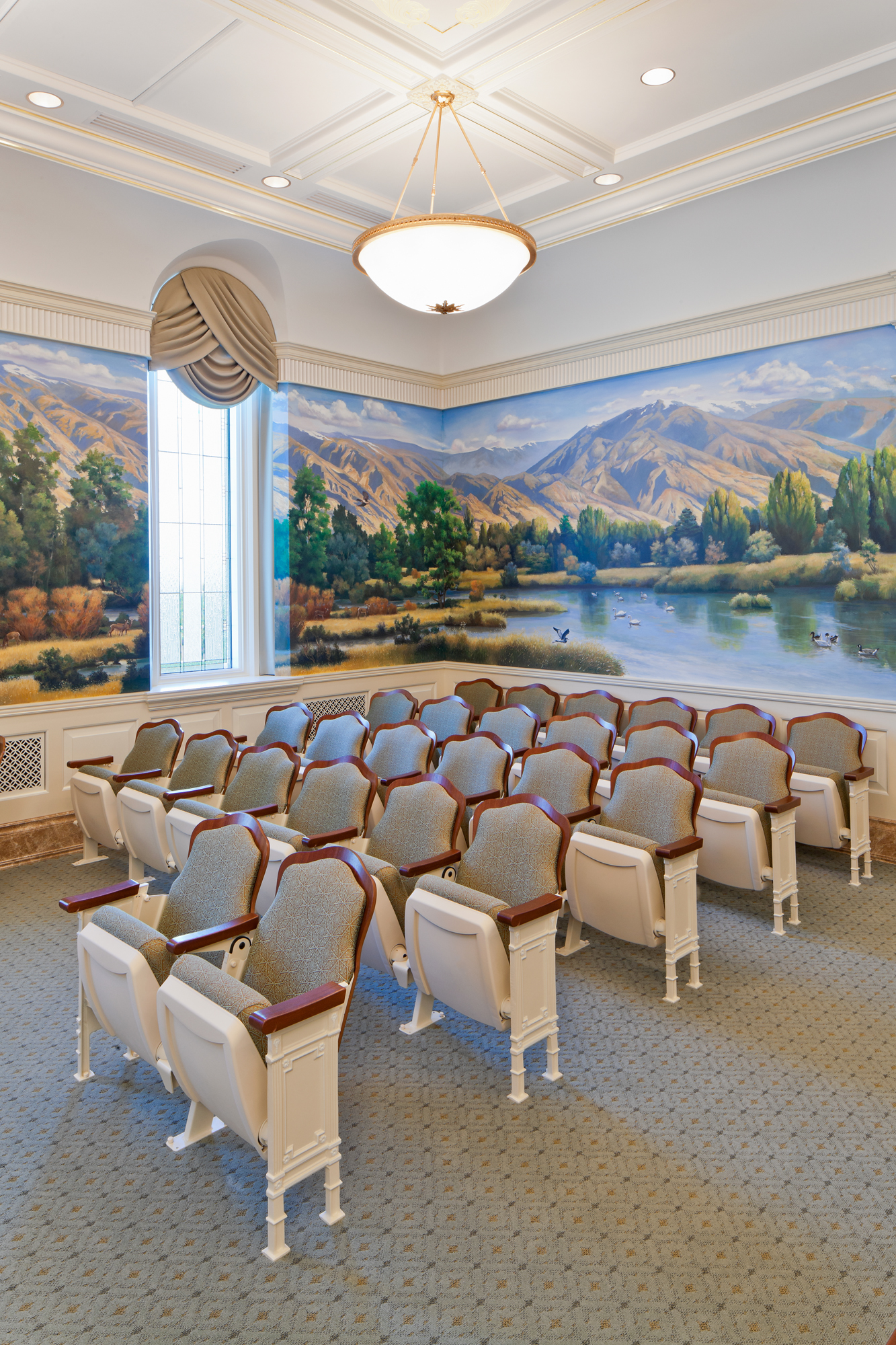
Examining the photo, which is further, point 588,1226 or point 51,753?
point 51,753

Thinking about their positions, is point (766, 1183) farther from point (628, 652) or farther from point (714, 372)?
point (714, 372)

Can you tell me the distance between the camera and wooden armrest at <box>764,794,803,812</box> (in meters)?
4.84

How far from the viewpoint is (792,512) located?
6789 millimetres

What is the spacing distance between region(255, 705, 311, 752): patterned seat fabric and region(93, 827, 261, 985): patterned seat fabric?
275 centimetres

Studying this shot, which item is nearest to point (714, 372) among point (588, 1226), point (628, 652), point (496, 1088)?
point (628, 652)

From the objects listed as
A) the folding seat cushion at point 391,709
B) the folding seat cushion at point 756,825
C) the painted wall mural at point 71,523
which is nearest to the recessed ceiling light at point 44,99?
the painted wall mural at point 71,523

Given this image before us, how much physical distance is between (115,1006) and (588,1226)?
5.97 ft

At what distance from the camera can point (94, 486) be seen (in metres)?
6.75

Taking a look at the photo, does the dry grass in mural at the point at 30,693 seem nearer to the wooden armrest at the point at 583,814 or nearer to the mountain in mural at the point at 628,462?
the mountain in mural at the point at 628,462

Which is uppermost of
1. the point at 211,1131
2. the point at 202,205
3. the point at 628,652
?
the point at 202,205

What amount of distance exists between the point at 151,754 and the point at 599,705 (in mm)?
3764

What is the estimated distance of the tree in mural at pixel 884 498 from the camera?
20.4 feet

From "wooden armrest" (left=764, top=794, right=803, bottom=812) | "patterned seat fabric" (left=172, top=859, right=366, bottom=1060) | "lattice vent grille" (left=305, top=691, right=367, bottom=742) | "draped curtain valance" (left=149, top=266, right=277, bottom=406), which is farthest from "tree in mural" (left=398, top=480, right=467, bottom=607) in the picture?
"patterned seat fabric" (left=172, top=859, right=366, bottom=1060)

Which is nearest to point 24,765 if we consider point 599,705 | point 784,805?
point 599,705
